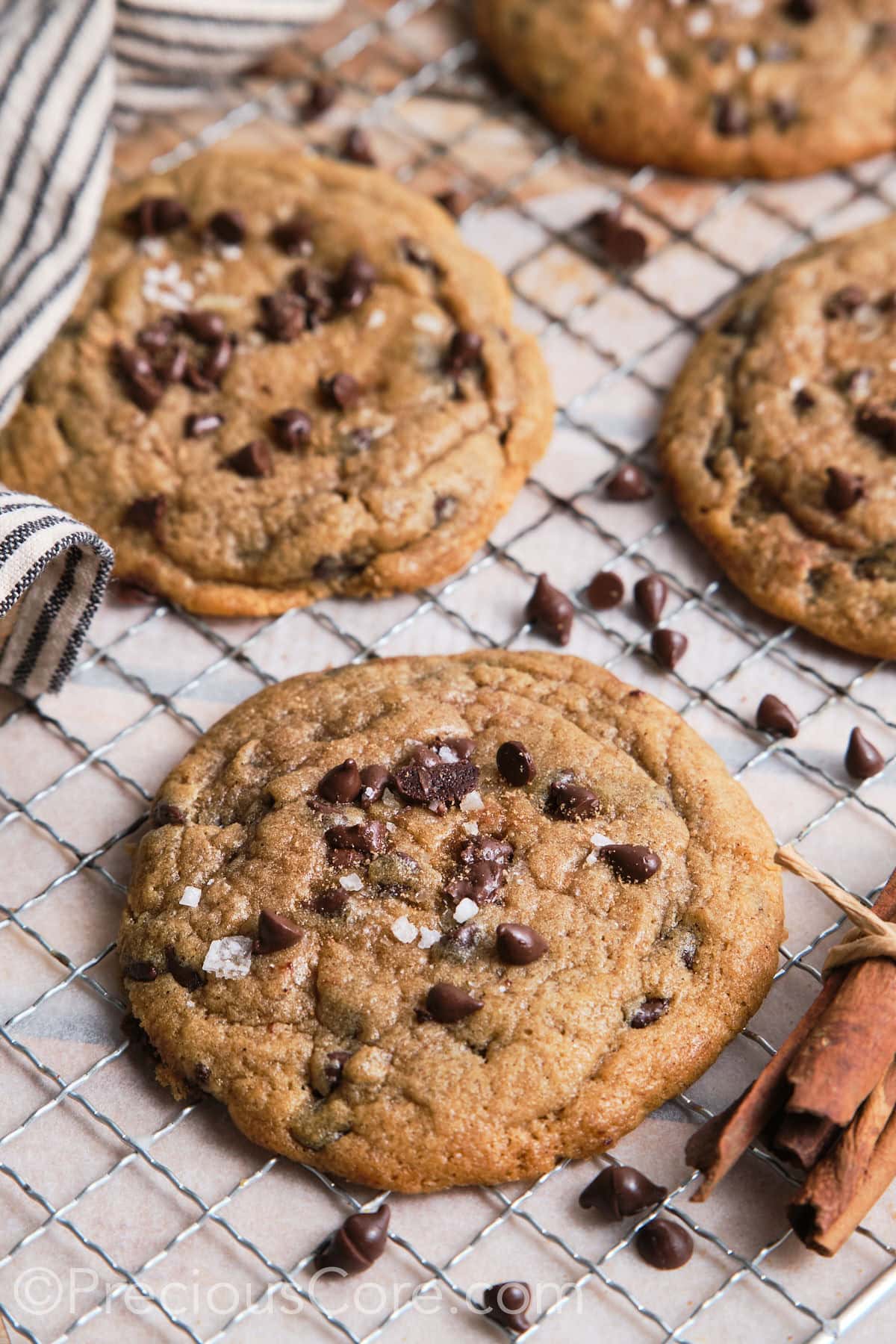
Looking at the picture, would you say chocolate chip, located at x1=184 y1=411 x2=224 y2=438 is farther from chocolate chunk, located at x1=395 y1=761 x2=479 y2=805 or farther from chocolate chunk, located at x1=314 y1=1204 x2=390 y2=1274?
chocolate chunk, located at x1=314 y1=1204 x2=390 y2=1274

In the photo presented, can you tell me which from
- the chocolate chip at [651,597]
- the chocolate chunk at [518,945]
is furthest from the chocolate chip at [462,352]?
the chocolate chunk at [518,945]

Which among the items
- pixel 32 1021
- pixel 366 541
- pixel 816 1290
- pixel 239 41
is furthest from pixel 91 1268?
pixel 239 41

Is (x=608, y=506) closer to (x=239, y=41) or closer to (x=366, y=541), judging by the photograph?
(x=366, y=541)

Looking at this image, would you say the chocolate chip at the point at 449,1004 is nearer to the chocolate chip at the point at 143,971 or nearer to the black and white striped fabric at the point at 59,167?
the chocolate chip at the point at 143,971

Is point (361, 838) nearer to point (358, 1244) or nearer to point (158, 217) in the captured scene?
point (358, 1244)

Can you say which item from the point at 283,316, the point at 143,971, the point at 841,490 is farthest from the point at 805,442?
the point at 143,971

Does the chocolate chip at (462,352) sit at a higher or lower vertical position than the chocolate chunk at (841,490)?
higher
